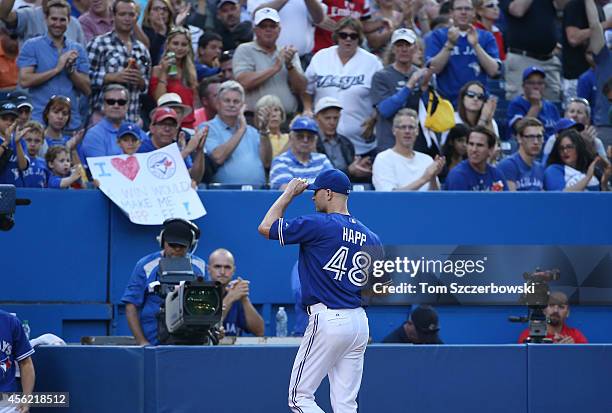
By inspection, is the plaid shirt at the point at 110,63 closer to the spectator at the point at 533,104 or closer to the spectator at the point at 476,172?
the spectator at the point at 476,172

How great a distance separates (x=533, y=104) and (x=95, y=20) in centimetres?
493

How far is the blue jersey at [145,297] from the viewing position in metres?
10.3

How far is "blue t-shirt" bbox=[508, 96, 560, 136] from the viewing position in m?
14.5

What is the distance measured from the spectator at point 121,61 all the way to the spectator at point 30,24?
0.27m

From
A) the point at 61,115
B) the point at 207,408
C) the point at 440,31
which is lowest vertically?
the point at 207,408

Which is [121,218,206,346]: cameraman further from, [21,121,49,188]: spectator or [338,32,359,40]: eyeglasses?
[338,32,359,40]: eyeglasses

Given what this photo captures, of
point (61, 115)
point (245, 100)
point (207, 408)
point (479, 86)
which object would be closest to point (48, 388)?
point (207, 408)

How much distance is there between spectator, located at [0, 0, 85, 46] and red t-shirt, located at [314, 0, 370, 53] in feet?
9.39

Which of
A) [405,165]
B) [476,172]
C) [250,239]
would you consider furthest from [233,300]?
[476,172]

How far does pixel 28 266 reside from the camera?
11.6 m

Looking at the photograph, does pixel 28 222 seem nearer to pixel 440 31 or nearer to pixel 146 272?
pixel 146 272

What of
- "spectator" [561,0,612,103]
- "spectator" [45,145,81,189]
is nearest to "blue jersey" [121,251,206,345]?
"spectator" [45,145,81,189]

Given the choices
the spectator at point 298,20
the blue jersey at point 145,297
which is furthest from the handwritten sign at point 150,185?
the spectator at point 298,20

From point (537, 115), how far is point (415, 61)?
4.99 ft
